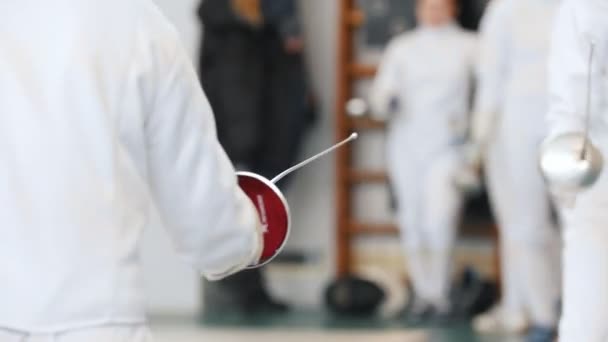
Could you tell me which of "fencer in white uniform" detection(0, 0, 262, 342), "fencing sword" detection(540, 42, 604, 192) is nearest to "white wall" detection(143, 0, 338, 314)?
"fencing sword" detection(540, 42, 604, 192)

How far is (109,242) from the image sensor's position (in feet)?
5.66

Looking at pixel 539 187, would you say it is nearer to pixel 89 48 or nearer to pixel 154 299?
pixel 154 299

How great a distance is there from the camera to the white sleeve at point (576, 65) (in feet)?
8.36

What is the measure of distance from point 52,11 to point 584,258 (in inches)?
43.2

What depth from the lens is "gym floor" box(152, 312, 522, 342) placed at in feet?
17.3

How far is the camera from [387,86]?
6.22m

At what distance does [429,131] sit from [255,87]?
89cm

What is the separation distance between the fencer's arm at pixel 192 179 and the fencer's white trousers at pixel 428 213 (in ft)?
13.9

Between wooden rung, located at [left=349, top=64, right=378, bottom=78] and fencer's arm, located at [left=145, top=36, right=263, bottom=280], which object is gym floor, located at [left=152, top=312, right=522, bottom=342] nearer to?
wooden rung, located at [left=349, top=64, right=378, bottom=78]

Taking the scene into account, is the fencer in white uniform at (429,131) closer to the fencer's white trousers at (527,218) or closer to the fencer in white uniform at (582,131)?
the fencer's white trousers at (527,218)

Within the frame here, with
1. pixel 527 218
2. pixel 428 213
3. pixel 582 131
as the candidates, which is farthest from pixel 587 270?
pixel 428 213

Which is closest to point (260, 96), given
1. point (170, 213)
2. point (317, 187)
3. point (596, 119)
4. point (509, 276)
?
point (317, 187)

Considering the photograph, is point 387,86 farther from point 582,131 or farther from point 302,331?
point 582,131

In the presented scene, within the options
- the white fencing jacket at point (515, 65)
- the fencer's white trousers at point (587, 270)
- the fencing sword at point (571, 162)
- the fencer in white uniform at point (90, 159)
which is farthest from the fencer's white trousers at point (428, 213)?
the fencer in white uniform at point (90, 159)
